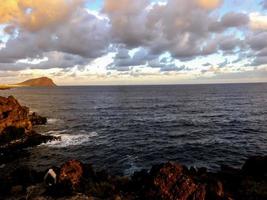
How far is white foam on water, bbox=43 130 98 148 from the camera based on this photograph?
194 feet

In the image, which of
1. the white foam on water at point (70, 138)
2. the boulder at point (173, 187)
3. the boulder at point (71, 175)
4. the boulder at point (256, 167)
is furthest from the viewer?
the white foam on water at point (70, 138)

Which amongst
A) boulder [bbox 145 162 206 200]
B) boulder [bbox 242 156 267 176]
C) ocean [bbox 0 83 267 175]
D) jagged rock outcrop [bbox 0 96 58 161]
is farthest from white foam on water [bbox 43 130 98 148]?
boulder [bbox 145 162 206 200]

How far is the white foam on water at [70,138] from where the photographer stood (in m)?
59.2

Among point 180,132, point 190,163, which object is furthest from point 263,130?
point 190,163

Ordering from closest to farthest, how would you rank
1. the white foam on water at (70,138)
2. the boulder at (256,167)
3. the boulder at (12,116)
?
the boulder at (256,167)
the white foam on water at (70,138)
the boulder at (12,116)

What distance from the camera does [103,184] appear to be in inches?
1137

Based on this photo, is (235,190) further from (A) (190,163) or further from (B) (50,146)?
(B) (50,146)

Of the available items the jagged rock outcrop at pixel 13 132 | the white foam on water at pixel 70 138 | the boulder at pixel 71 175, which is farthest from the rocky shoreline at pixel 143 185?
the white foam on water at pixel 70 138

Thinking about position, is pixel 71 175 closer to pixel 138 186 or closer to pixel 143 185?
pixel 138 186

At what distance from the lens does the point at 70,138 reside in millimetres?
64938

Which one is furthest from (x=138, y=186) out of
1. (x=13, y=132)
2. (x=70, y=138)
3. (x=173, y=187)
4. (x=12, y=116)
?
(x=12, y=116)

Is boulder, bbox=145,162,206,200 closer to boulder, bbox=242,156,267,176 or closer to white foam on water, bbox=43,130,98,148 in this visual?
boulder, bbox=242,156,267,176

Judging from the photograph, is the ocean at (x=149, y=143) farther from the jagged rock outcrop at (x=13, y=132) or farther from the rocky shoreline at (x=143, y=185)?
the rocky shoreline at (x=143, y=185)

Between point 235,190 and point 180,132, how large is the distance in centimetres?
4258
